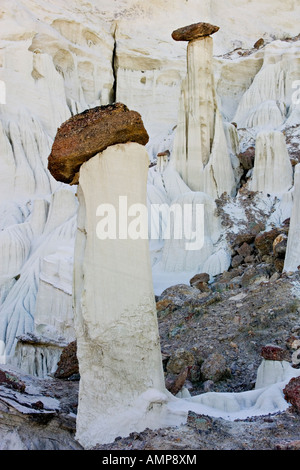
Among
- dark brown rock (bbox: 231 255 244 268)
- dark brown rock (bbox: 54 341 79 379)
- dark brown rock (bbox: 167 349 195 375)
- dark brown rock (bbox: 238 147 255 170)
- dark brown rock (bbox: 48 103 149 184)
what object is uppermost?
dark brown rock (bbox: 48 103 149 184)

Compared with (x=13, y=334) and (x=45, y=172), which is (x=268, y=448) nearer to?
(x=13, y=334)

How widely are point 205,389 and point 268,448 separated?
2.88 m

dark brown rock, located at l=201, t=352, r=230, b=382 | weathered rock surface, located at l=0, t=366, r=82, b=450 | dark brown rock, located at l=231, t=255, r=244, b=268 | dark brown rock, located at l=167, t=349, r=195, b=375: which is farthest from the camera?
dark brown rock, located at l=231, t=255, r=244, b=268

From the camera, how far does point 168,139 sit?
29.9m

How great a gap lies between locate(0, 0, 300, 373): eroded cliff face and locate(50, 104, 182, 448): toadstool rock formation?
31.0ft

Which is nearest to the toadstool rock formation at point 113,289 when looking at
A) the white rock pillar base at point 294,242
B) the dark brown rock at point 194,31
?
the white rock pillar base at point 294,242

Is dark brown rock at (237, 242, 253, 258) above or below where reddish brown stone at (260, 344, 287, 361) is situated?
below

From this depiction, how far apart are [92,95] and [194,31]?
1195cm

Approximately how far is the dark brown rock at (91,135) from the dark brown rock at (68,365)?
4.16m

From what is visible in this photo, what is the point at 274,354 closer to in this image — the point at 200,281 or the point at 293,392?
the point at 293,392

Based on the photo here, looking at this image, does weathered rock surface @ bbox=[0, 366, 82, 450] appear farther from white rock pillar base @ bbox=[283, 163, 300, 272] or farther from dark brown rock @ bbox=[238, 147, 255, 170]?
dark brown rock @ bbox=[238, 147, 255, 170]

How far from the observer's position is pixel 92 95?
1344 inches

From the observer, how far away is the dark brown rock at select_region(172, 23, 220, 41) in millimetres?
23250

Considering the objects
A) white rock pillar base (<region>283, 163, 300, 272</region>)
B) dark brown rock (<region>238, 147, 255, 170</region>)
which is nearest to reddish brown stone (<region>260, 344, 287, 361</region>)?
white rock pillar base (<region>283, 163, 300, 272</region>)
